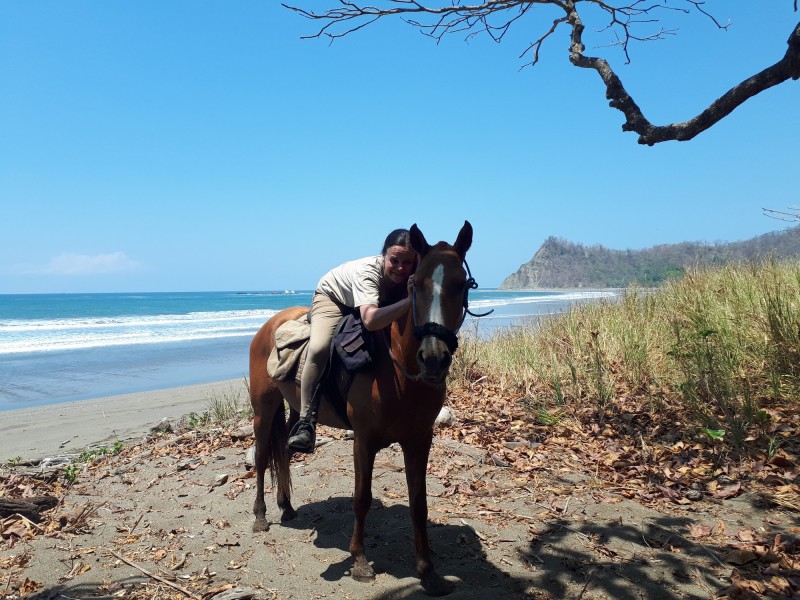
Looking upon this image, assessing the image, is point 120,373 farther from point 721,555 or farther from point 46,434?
point 721,555

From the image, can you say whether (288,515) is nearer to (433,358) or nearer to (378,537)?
(378,537)

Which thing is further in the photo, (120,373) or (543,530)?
(120,373)

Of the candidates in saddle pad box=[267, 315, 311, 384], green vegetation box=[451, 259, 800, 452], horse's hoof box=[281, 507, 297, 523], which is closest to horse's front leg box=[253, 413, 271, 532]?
horse's hoof box=[281, 507, 297, 523]

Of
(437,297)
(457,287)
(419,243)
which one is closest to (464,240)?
(419,243)

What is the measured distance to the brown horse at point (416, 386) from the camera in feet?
10.1

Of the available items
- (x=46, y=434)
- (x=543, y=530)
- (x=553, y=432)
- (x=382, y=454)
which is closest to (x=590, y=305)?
(x=553, y=432)

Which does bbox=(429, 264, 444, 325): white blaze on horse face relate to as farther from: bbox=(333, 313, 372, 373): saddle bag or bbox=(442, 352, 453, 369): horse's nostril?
bbox=(333, 313, 372, 373): saddle bag

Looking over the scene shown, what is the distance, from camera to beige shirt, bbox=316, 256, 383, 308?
3.74m

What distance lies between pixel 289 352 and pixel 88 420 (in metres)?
8.11

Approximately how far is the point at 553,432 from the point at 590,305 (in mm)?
5612

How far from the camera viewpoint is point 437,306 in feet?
10.1

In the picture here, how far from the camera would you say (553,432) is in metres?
6.64

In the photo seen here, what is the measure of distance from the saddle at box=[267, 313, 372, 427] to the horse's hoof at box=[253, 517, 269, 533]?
1322 millimetres

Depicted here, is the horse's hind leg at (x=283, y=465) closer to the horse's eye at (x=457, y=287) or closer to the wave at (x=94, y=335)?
the horse's eye at (x=457, y=287)
